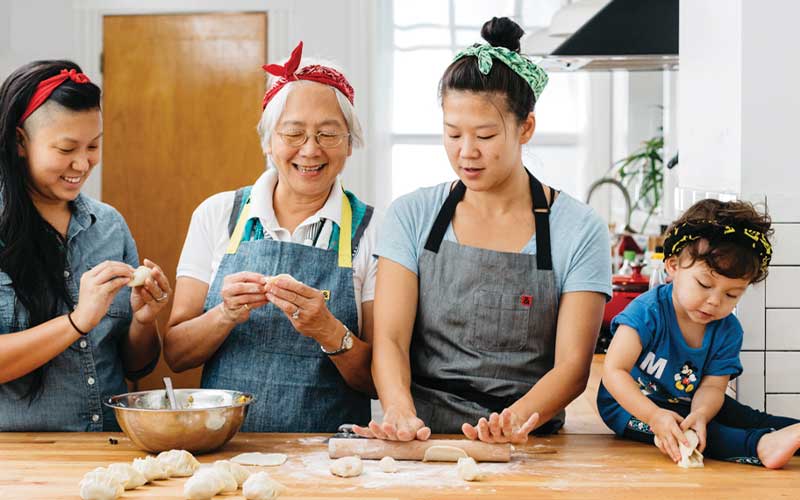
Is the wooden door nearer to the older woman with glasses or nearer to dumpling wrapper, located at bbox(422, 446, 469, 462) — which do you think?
the older woman with glasses

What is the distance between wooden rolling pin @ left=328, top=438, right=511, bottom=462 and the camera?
1629 mm

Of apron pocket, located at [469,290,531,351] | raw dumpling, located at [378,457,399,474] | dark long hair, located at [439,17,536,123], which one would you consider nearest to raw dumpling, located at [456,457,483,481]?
raw dumpling, located at [378,457,399,474]

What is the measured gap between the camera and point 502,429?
1.62 metres

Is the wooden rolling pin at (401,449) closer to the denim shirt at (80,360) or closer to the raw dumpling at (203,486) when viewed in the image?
the raw dumpling at (203,486)

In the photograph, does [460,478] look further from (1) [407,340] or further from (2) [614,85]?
(2) [614,85]

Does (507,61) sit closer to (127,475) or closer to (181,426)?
(181,426)

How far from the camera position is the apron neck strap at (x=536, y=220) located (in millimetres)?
1826

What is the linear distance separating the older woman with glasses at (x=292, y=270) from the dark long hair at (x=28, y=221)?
27 cm

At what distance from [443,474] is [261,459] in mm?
322

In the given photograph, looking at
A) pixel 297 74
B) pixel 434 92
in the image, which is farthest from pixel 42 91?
pixel 434 92

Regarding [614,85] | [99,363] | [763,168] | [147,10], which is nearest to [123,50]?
[147,10]

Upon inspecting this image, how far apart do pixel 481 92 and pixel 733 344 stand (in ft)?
2.28

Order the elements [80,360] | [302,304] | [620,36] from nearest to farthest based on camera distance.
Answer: [302,304], [80,360], [620,36]

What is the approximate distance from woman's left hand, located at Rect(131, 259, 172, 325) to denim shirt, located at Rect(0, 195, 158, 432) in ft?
0.25
